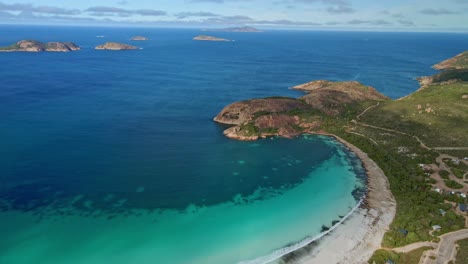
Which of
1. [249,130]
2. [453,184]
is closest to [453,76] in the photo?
[453,184]

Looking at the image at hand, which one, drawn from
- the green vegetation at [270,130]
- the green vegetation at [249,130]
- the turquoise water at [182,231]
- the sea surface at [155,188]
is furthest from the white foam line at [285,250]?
the green vegetation at [270,130]

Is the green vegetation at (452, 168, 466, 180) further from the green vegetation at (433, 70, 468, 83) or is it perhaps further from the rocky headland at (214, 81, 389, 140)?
the green vegetation at (433, 70, 468, 83)

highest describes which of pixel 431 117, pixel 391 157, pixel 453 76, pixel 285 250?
pixel 453 76

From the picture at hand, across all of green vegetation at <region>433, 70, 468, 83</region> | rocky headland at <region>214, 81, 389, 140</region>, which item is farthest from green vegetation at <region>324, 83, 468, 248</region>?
green vegetation at <region>433, 70, 468, 83</region>

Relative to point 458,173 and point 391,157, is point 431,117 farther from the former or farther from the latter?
point 458,173

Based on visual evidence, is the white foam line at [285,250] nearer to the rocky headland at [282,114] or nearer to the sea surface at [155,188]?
the sea surface at [155,188]

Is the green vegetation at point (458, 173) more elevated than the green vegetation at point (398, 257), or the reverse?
the green vegetation at point (458, 173)

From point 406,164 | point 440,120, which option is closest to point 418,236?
point 406,164
